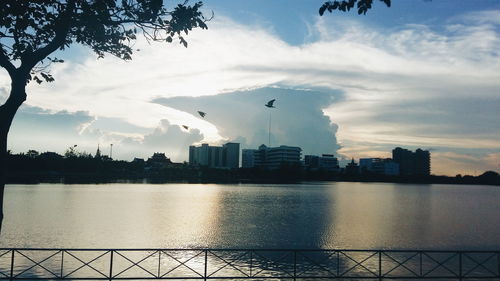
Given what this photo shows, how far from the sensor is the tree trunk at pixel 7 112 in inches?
515

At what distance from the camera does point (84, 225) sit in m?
56.2

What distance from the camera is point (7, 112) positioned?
13.2 m

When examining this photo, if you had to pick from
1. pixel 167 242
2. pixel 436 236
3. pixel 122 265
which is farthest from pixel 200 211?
pixel 122 265

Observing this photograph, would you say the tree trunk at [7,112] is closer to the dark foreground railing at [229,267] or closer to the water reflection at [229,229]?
the dark foreground railing at [229,267]

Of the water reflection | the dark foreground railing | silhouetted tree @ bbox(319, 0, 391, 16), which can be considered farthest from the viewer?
the water reflection

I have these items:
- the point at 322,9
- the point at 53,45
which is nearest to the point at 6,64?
the point at 53,45

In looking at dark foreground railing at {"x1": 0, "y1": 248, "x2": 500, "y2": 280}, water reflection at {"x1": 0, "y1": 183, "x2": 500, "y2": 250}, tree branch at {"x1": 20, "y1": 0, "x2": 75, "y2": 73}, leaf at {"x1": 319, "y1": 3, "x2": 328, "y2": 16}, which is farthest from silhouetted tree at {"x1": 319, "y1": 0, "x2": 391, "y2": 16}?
water reflection at {"x1": 0, "y1": 183, "x2": 500, "y2": 250}

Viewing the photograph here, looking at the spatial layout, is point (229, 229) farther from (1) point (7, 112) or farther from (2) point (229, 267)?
(1) point (7, 112)

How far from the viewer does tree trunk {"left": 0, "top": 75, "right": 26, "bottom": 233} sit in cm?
1307

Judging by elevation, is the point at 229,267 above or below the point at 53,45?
below

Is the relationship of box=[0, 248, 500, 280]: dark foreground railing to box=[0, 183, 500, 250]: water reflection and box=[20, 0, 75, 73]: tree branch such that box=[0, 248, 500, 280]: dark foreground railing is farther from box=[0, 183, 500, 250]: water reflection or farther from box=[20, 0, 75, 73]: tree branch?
box=[20, 0, 75, 73]: tree branch

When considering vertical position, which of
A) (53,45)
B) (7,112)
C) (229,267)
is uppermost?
(53,45)

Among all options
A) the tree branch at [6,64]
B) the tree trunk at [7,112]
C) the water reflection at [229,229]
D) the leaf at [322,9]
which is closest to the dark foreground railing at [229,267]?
the water reflection at [229,229]

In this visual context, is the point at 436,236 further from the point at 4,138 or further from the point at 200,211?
the point at 4,138
